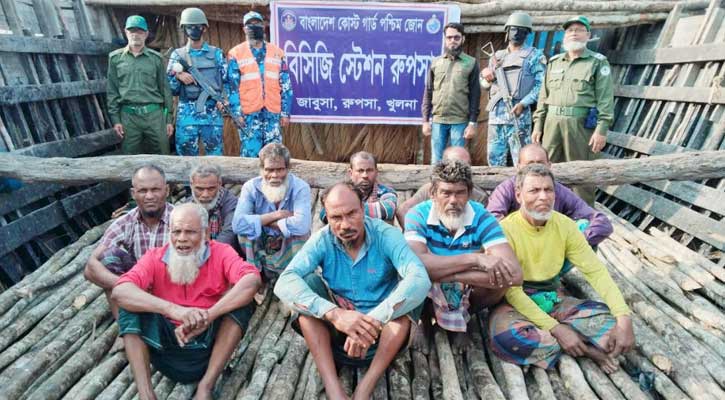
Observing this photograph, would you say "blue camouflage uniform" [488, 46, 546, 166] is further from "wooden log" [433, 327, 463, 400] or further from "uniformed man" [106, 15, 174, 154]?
"uniformed man" [106, 15, 174, 154]

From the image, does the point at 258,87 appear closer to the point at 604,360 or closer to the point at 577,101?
the point at 577,101

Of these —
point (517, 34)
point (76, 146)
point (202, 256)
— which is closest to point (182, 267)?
point (202, 256)

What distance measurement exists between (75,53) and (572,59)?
18.2 ft

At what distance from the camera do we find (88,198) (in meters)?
5.38

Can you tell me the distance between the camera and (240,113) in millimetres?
5574

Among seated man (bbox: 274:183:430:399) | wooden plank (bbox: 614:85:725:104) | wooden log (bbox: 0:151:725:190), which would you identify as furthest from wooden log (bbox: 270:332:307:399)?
wooden plank (bbox: 614:85:725:104)

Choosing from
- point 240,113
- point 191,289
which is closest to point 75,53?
point 240,113

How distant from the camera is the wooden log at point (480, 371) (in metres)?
2.63

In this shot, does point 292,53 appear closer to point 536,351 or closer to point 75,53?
point 75,53

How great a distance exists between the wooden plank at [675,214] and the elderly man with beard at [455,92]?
6.67 feet

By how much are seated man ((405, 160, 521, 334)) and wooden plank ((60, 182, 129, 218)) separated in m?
3.88

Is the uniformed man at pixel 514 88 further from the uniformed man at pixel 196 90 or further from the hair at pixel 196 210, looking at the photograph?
the hair at pixel 196 210

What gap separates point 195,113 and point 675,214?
5127 millimetres

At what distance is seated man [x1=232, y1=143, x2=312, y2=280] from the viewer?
3525 millimetres
